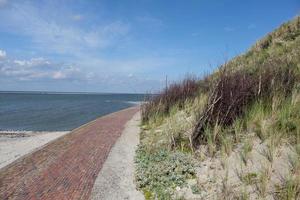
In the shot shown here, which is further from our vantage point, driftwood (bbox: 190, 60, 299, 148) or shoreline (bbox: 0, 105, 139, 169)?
shoreline (bbox: 0, 105, 139, 169)

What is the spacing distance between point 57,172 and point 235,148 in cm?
478

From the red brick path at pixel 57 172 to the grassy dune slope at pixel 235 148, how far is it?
4.57ft

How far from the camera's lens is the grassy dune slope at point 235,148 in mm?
5246

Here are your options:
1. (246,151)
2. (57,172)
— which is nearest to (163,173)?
(246,151)

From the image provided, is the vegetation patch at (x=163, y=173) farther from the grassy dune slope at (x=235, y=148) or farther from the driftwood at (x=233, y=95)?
the driftwood at (x=233, y=95)

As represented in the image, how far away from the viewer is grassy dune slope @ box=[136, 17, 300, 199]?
17.2 ft

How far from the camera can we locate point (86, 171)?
7.59 m

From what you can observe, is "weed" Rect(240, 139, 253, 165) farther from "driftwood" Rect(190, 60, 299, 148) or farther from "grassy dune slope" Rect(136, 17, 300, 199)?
"driftwood" Rect(190, 60, 299, 148)

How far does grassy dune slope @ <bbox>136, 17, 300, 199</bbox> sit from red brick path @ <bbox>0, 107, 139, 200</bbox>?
1.39 metres

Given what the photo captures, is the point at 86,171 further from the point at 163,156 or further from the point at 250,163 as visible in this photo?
the point at 250,163

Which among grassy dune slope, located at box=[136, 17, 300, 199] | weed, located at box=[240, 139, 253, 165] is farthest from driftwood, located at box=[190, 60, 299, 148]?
weed, located at box=[240, 139, 253, 165]

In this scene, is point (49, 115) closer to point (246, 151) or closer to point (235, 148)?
point (235, 148)

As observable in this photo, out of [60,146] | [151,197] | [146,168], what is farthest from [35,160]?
[151,197]

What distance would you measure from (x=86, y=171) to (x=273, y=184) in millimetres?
4766
